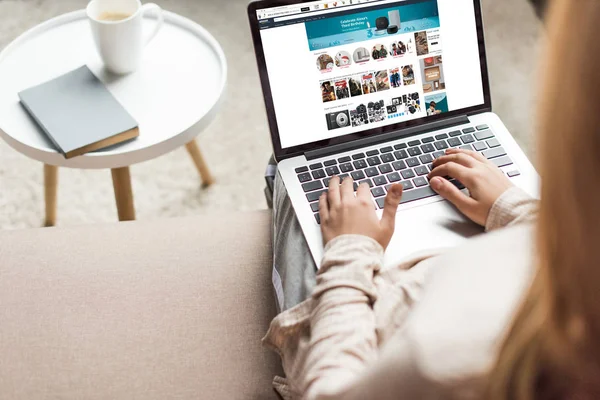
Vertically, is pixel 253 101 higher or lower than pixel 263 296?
higher

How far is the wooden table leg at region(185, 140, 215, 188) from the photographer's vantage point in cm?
151

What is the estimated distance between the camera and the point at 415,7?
97 cm

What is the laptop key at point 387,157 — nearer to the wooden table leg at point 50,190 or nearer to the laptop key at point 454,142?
the laptop key at point 454,142

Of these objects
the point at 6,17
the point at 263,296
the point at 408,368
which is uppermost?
the point at 6,17

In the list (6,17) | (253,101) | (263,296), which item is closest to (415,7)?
(263,296)

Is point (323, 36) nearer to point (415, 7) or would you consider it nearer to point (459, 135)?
point (415, 7)

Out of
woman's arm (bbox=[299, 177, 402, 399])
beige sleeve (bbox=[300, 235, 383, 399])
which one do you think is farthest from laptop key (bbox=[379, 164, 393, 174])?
beige sleeve (bbox=[300, 235, 383, 399])

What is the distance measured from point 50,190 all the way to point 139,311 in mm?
650

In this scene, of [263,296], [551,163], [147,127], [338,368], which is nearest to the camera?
[551,163]

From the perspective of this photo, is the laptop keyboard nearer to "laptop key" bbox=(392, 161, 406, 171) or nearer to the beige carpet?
"laptop key" bbox=(392, 161, 406, 171)

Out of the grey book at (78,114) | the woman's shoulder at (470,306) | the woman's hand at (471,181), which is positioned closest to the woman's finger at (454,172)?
the woman's hand at (471,181)

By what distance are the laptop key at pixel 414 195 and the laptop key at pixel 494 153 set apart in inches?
4.7

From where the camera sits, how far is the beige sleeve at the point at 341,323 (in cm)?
64

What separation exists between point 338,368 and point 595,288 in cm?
30
